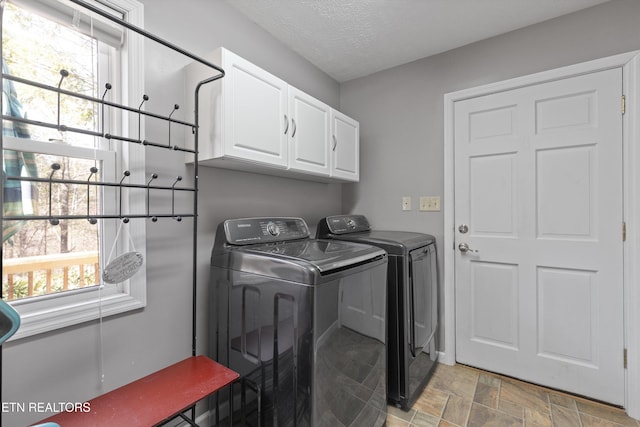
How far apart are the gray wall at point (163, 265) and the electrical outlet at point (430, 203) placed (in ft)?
4.07

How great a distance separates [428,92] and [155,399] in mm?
2663

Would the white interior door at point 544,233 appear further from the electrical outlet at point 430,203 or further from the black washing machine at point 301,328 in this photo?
the black washing machine at point 301,328

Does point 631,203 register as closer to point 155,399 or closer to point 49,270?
point 155,399

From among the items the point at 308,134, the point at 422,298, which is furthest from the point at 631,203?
the point at 308,134

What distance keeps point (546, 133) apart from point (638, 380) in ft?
5.23

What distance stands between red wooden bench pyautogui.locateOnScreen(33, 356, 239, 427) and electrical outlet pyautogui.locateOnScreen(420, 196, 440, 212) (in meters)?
1.89

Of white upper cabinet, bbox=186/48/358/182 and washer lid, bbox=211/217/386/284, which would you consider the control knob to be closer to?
washer lid, bbox=211/217/386/284

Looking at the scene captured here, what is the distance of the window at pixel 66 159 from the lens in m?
1.09

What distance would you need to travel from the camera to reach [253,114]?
160 centimetres

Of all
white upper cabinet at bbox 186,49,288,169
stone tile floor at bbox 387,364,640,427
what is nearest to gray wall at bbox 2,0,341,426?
white upper cabinet at bbox 186,49,288,169

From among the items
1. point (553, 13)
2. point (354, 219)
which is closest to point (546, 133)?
point (553, 13)

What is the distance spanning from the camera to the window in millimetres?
1087

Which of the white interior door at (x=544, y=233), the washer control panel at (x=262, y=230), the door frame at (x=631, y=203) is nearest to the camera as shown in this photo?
the washer control panel at (x=262, y=230)

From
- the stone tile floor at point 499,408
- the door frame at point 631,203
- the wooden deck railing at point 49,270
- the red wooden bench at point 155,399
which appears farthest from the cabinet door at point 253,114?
the door frame at point 631,203
